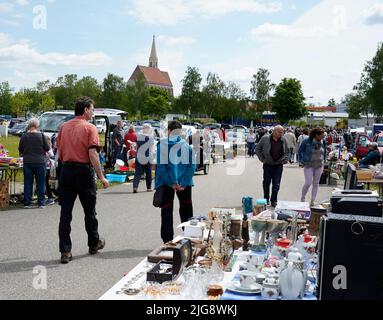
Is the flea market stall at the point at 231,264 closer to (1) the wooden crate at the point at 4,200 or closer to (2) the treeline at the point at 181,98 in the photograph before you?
(1) the wooden crate at the point at 4,200

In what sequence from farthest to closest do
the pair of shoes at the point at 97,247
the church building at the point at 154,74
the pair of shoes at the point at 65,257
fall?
the church building at the point at 154,74
the pair of shoes at the point at 97,247
the pair of shoes at the point at 65,257

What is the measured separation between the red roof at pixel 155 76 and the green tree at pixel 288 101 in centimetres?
7557

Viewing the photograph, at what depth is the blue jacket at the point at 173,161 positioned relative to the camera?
6.61 metres

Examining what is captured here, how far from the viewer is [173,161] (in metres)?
6.59

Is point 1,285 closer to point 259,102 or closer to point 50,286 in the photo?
point 50,286

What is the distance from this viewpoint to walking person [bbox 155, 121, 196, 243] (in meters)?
6.62

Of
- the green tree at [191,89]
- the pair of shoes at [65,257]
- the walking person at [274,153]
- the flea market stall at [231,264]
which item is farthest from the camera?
the green tree at [191,89]

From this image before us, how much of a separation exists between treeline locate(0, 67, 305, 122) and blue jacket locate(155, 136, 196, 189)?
82.0 m

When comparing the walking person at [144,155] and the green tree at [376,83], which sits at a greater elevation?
the green tree at [376,83]

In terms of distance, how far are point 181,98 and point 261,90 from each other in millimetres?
16063

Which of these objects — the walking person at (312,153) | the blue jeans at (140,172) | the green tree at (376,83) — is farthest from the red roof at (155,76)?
the walking person at (312,153)

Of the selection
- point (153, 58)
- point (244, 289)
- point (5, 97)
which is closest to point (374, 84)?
point (5, 97)

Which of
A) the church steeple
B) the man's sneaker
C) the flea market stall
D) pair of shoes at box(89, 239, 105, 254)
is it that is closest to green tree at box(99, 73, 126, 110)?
the church steeple

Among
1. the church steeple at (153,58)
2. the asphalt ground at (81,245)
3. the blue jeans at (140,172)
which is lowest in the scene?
the asphalt ground at (81,245)
